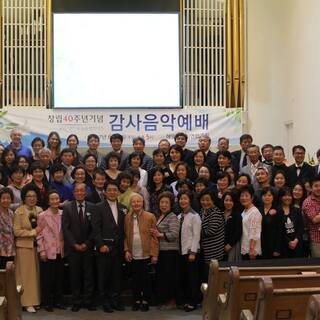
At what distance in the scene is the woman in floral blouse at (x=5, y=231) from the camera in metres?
4.99

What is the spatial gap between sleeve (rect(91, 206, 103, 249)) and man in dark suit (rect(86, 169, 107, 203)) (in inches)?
13.0

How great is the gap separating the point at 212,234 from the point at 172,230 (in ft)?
1.20

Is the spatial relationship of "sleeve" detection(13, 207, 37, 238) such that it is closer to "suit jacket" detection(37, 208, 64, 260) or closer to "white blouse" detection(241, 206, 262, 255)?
"suit jacket" detection(37, 208, 64, 260)

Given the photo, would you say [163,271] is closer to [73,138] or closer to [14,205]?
[14,205]

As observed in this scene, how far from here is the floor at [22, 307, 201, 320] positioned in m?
4.86

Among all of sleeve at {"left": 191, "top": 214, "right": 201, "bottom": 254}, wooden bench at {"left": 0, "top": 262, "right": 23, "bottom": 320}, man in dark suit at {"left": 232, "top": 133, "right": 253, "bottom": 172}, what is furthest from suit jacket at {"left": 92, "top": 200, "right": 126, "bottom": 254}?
man in dark suit at {"left": 232, "top": 133, "right": 253, "bottom": 172}

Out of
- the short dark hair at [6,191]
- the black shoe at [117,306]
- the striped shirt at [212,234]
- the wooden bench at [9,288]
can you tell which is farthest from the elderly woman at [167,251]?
the wooden bench at [9,288]

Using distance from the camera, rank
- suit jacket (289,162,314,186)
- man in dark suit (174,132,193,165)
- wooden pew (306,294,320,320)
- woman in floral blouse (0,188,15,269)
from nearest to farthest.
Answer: wooden pew (306,294,320,320), woman in floral blouse (0,188,15,269), suit jacket (289,162,314,186), man in dark suit (174,132,193,165)

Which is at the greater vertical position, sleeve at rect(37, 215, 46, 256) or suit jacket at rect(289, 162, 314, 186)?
suit jacket at rect(289, 162, 314, 186)

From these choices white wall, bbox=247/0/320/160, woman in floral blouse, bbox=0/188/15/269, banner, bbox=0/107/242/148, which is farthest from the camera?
banner, bbox=0/107/242/148

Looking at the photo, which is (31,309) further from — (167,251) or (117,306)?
(167,251)

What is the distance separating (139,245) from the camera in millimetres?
5098

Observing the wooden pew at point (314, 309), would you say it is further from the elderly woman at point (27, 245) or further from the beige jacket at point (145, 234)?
the elderly woman at point (27, 245)

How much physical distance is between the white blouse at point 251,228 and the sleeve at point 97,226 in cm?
130
